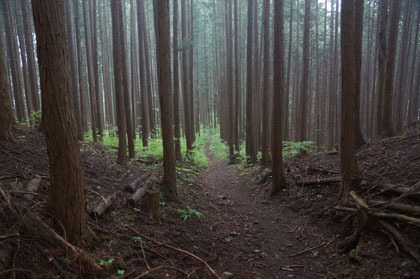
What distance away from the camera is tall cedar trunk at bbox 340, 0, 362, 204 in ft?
17.7

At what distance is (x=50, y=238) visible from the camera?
321 cm

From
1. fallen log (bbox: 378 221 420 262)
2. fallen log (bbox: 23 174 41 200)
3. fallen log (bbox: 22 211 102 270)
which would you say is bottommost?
fallen log (bbox: 378 221 420 262)

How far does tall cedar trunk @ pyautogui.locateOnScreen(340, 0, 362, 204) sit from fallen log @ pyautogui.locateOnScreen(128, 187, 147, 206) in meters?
4.71

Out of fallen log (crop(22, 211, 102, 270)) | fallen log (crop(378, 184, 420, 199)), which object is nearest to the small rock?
fallen log (crop(22, 211, 102, 270))

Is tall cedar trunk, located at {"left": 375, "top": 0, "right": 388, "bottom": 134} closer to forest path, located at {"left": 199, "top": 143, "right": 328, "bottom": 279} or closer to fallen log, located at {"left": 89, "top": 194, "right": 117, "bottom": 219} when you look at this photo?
forest path, located at {"left": 199, "top": 143, "right": 328, "bottom": 279}

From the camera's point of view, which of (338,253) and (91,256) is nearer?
(91,256)

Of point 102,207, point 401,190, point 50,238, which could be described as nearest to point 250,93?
point 401,190

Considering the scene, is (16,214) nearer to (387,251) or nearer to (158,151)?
(387,251)

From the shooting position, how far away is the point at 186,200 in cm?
762

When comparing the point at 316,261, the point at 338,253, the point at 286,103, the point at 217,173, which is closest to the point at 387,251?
the point at 338,253

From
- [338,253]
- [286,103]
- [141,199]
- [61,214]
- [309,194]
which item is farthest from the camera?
[286,103]

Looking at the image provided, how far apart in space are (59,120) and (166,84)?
3902 millimetres

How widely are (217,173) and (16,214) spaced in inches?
439

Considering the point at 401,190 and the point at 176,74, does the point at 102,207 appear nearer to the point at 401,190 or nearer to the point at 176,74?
the point at 401,190
